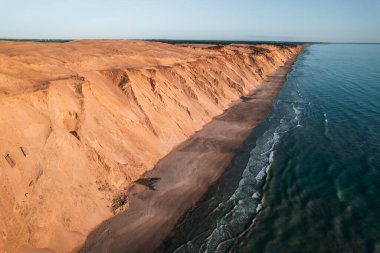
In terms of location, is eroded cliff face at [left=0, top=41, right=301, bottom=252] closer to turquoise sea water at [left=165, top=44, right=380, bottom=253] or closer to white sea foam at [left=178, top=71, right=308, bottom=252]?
turquoise sea water at [left=165, top=44, right=380, bottom=253]

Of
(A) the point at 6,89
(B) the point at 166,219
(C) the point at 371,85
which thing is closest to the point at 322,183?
(B) the point at 166,219

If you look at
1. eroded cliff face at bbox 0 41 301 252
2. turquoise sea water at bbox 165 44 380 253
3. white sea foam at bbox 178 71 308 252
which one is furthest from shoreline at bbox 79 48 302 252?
white sea foam at bbox 178 71 308 252

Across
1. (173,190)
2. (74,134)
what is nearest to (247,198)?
(173,190)

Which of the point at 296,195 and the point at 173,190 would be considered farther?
the point at 173,190

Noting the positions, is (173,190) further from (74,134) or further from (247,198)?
(74,134)

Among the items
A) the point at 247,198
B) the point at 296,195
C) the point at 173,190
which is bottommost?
the point at 173,190

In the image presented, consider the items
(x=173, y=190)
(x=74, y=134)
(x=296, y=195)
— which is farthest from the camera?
(x=173, y=190)

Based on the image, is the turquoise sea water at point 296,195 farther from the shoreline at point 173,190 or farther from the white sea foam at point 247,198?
the shoreline at point 173,190
